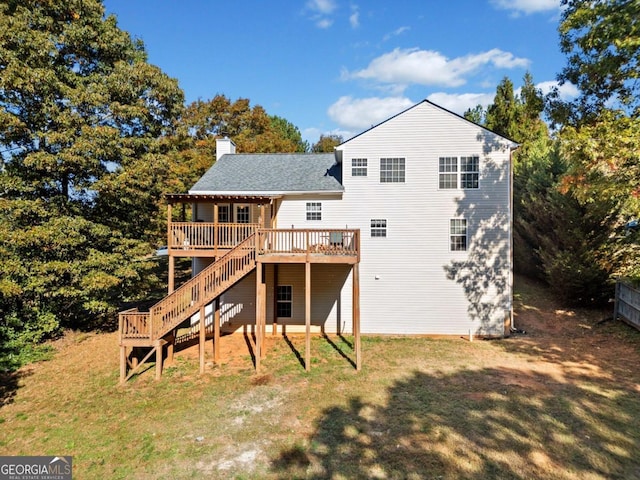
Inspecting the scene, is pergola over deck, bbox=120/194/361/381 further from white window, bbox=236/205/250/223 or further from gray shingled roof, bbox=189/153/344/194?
gray shingled roof, bbox=189/153/344/194

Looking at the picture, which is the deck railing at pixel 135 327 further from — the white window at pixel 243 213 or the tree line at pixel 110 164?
the white window at pixel 243 213

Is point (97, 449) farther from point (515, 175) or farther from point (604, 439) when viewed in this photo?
point (515, 175)

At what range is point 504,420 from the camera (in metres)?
8.19

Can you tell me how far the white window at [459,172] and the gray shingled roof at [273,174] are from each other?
435 centimetres

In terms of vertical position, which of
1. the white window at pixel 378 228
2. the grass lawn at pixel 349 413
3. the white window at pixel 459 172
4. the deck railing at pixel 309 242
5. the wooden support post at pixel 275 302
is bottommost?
the grass lawn at pixel 349 413

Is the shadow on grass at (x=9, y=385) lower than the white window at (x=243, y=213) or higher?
lower

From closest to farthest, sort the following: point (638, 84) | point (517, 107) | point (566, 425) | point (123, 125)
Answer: point (566, 425) → point (638, 84) → point (123, 125) → point (517, 107)

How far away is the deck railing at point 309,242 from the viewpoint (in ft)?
39.0

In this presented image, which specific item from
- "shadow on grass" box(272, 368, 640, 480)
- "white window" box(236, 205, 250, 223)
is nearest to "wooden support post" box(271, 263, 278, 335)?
"white window" box(236, 205, 250, 223)

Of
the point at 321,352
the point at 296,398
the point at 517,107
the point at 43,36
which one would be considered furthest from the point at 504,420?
the point at 517,107

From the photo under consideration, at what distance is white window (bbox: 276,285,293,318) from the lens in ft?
50.4

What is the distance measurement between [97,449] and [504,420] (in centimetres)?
928

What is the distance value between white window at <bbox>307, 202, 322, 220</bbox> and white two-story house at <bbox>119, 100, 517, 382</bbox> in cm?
4

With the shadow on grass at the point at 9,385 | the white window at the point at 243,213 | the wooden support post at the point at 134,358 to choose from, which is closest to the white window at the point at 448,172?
the white window at the point at 243,213
